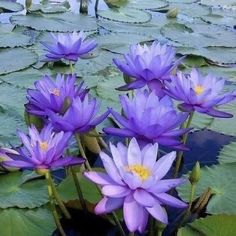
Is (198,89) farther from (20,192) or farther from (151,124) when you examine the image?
(20,192)

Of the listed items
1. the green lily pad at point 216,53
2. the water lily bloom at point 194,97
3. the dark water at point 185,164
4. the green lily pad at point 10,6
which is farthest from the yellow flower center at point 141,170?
the green lily pad at point 10,6

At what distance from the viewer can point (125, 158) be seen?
2.99 ft

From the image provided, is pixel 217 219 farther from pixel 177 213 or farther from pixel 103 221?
pixel 103 221

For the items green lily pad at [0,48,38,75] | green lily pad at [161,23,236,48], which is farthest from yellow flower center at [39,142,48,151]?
green lily pad at [161,23,236,48]

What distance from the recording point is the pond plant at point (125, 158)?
0.85 m

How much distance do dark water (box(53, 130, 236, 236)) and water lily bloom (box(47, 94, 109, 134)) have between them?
0.32 metres

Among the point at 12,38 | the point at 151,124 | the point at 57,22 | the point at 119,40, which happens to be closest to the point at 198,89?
the point at 151,124

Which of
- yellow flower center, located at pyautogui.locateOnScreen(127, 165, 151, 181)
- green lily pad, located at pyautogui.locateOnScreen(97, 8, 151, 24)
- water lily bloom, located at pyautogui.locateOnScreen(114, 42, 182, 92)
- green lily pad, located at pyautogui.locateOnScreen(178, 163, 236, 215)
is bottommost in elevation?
green lily pad, located at pyautogui.locateOnScreen(178, 163, 236, 215)

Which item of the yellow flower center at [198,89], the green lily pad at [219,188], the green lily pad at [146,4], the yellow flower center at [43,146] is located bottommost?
the green lily pad at [219,188]

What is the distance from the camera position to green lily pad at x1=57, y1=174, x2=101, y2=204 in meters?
1.20

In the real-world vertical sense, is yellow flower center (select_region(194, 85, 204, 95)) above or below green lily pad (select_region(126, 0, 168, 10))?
above

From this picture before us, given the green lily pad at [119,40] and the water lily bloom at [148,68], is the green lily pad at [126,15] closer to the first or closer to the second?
the green lily pad at [119,40]

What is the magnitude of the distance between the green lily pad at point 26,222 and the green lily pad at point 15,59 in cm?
102

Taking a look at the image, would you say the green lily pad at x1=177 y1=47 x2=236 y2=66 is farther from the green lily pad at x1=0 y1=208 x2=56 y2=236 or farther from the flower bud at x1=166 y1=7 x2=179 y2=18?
the green lily pad at x1=0 y1=208 x2=56 y2=236
